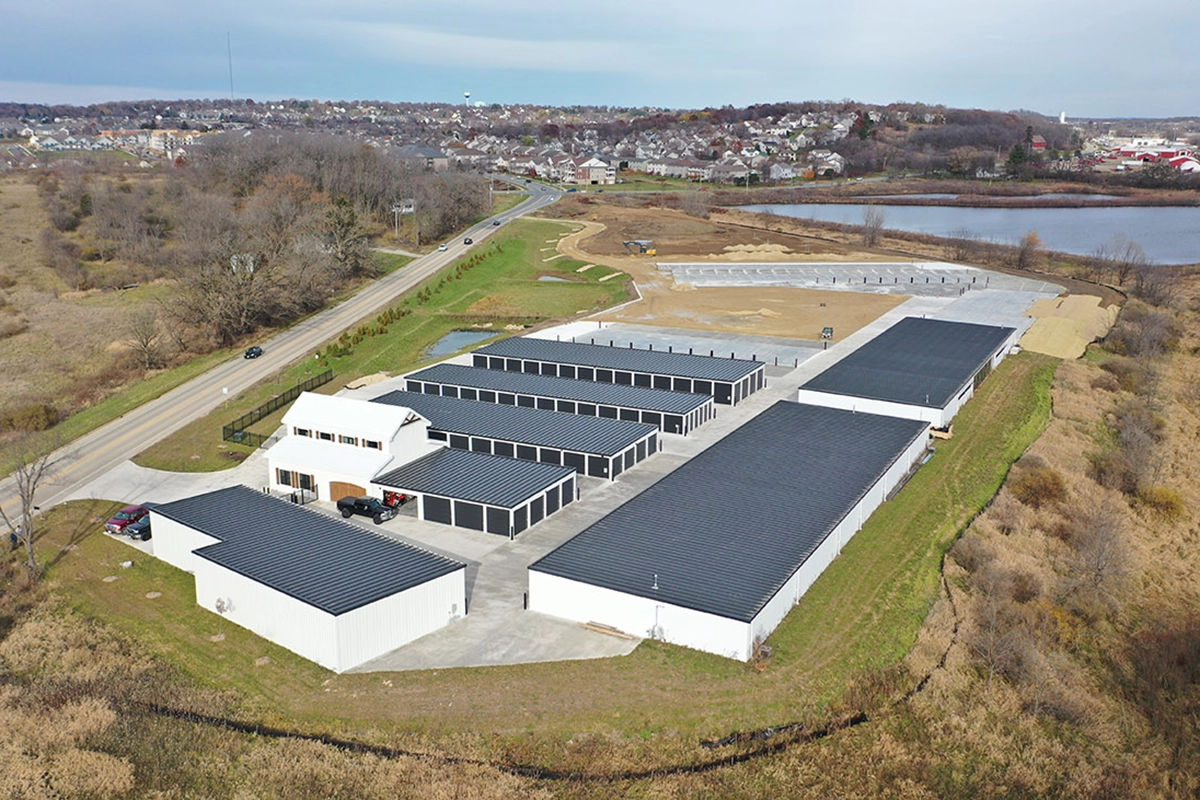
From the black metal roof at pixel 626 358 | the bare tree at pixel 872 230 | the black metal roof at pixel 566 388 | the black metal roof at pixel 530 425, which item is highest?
the bare tree at pixel 872 230

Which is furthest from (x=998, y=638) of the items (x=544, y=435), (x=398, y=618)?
(x=544, y=435)

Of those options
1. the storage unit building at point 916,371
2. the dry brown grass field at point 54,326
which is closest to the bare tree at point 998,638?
the storage unit building at point 916,371

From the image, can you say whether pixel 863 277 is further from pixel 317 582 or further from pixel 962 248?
pixel 317 582

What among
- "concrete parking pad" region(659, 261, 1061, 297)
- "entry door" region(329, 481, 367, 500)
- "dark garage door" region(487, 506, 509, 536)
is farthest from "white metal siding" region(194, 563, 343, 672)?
"concrete parking pad" region(659, 261, 1061, 297)

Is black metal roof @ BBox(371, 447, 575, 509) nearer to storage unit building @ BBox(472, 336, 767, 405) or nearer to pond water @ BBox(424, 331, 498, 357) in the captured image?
storage unit building @ BBox(472, 336, 767, 405)

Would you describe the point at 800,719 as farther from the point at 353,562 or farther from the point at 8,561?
the point at 8,561

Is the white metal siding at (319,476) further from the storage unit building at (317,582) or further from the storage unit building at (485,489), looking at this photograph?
the storage unit building at (317,582)

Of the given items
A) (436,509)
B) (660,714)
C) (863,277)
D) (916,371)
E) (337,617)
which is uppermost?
(863,277)
